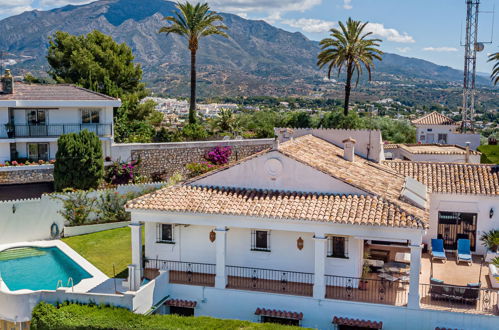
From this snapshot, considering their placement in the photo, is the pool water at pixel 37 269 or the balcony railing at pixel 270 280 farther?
the pool water at pixel 37 269

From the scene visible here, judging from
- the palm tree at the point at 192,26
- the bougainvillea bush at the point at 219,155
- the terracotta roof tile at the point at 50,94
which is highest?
the palm tree at the point at 192,26

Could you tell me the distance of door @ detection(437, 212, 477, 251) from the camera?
26.6 metres

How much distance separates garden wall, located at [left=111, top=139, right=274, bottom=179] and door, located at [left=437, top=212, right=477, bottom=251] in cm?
2045

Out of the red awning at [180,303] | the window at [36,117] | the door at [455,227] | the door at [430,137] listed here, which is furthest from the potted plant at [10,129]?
the door at [430,137]

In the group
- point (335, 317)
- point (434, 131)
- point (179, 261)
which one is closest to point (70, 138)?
point (179, 261)

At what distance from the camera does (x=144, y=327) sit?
18141mm

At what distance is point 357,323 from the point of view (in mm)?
19906

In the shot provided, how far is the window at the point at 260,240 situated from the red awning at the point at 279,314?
2659 mm

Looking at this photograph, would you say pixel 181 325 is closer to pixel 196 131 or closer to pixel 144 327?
pixel 144 327

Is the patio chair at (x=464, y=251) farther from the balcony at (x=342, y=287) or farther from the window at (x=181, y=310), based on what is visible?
the window at (x=181, y=310)

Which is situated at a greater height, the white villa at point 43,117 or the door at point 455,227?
the white villa at point 43,117

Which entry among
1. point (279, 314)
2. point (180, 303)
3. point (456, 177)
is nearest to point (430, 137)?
point (456, 177)

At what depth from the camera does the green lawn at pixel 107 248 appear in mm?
26192

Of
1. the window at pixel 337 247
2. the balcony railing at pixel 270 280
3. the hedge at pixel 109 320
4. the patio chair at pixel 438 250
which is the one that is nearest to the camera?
the hedge at pixel 109 320
